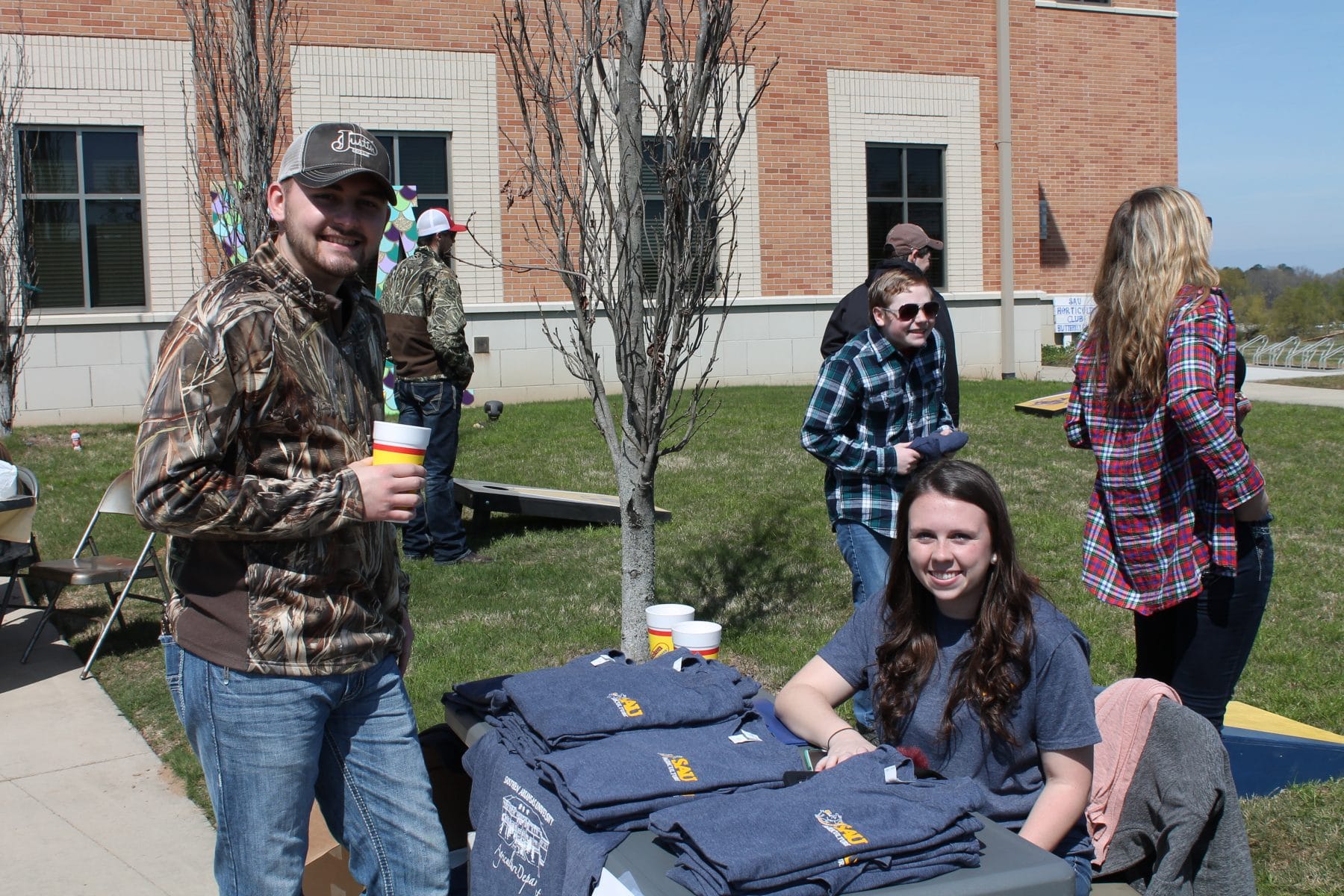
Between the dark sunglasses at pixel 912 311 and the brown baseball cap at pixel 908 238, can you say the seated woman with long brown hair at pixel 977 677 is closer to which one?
the dark sunglasses at pixel 912 311

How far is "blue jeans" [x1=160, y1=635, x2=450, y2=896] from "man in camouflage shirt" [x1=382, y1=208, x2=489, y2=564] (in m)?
4.94

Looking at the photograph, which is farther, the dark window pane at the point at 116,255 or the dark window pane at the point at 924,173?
the dark window pane at the point at 924,173

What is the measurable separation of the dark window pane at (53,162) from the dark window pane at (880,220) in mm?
11332

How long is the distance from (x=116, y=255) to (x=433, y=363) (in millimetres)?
9786

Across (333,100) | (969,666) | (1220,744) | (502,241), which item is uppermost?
(333,100)

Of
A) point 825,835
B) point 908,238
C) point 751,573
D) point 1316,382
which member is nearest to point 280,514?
point 825,835

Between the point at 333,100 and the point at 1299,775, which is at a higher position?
the point at 333,100

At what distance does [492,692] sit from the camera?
128 inches

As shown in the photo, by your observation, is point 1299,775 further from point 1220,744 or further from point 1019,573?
point 1019,573

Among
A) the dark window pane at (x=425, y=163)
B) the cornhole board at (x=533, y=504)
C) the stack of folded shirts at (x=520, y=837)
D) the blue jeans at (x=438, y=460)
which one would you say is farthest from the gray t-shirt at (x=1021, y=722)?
the dark window pane at (x=425, y=163)

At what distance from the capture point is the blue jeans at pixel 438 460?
7633mm

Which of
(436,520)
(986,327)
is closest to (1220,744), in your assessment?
(436,520)

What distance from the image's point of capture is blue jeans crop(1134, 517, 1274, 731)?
354 centimetres

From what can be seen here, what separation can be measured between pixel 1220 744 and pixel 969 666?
0.61 meters
